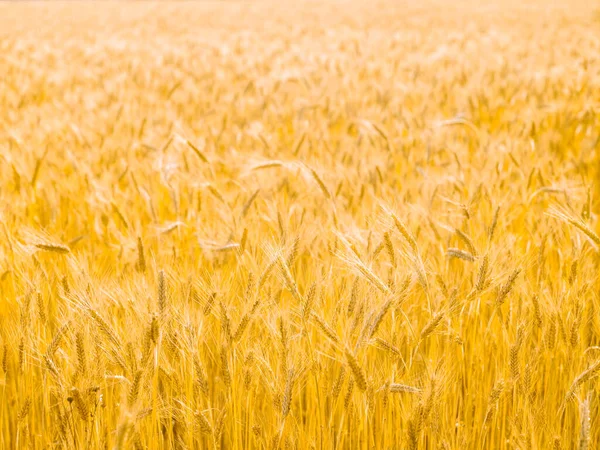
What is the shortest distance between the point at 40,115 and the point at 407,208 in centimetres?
270

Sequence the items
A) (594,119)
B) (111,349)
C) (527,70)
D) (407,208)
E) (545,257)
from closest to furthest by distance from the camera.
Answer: (111,349) < (545,257) < (407,208) < (594,119) < (527,70)

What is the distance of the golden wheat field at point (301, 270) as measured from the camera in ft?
A: 4.31

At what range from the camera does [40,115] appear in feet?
13.5

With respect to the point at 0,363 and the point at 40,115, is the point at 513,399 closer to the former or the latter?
the point at 0,363

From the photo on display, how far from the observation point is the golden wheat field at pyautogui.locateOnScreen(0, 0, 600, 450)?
1312mm

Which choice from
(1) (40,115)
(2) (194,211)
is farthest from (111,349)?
(1) (40,115)

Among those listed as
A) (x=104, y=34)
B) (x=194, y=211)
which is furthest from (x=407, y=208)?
(x=104, y=34)

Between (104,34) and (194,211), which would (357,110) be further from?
(104,34)

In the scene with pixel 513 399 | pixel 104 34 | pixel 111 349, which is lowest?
pixel 513 399

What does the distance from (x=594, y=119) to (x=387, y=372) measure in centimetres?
303

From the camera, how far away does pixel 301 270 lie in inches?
80.4

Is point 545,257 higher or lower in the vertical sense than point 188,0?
lower

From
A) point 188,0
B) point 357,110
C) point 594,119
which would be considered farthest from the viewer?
point 188,0

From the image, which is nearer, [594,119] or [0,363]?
[0,363]
